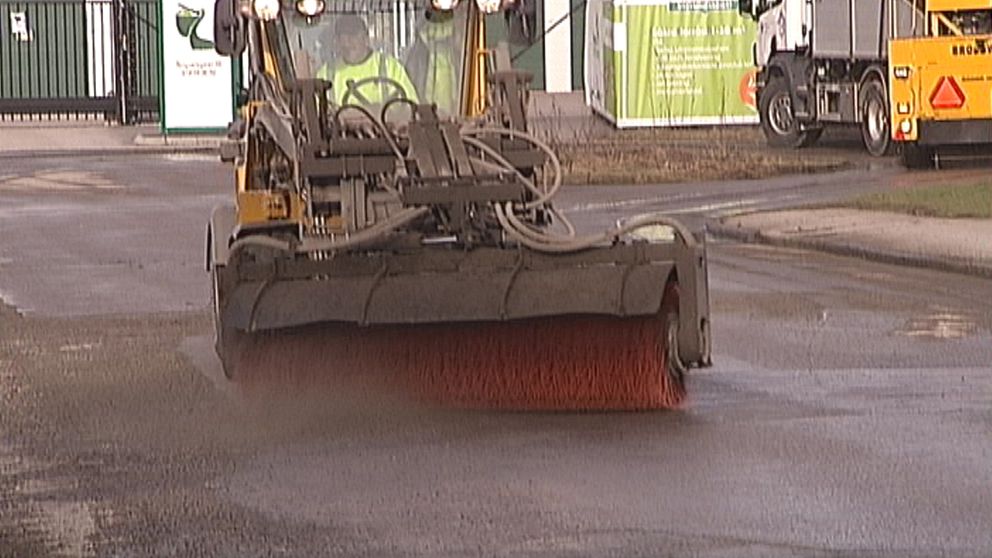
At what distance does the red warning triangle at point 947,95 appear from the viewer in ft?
93.5

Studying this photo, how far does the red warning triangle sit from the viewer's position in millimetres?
28500

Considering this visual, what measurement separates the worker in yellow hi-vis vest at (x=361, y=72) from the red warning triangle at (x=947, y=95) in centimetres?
1512

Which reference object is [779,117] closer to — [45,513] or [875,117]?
[875,117]

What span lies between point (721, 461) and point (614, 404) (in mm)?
1443

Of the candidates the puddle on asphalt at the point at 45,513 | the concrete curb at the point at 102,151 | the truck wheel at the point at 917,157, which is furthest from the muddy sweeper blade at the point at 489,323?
the concrete curb at the point at 102,151

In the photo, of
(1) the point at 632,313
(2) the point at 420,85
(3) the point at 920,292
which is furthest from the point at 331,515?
(3) the point at 920,292

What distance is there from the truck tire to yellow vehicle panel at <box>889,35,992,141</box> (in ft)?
18.0

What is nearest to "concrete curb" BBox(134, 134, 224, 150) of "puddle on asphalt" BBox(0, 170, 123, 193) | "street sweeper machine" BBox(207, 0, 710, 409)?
"puddle on asphalt" BBox(0, 170, 123, 193)

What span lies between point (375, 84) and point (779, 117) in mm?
21541

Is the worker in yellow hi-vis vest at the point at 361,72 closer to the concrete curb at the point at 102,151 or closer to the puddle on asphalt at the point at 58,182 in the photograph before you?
the puddle on asphalt at the point at 58,182

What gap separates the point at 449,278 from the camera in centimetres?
1191

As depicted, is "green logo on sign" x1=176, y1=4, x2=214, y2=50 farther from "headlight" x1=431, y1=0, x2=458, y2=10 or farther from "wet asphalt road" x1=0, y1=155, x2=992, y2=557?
"headlight" x1=431, y1=0, x2=458, y2=10

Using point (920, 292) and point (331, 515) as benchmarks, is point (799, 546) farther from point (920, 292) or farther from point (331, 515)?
point (920, 292)

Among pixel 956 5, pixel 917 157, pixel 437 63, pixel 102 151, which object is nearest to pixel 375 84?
pixel 437 63
